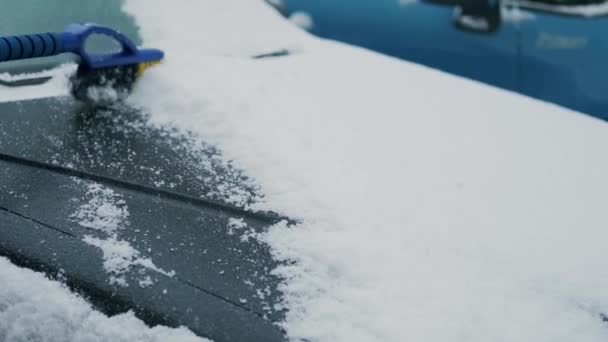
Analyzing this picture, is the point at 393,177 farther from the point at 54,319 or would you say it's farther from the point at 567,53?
the point at 567,53

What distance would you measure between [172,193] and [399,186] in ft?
1.72

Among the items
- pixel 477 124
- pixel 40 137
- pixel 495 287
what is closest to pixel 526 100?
pixel 477 124

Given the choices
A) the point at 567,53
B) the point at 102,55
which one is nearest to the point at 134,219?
the point at 102,55

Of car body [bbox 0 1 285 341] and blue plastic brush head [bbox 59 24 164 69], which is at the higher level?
blue plastic brush head [bbox 59 24 164 69]

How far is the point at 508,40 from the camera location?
196 cm

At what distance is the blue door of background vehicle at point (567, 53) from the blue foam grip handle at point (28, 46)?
1.60 meters

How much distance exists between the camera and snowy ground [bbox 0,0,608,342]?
0.89 m

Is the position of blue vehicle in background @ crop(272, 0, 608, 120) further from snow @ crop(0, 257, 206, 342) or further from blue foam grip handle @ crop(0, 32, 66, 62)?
snow @ crop(0, 257, 206, 342)

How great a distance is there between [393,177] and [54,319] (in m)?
0.78

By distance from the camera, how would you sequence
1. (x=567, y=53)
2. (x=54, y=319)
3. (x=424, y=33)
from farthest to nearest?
(x=424, y=33), (x=567, y=53), (x=54, y=319)

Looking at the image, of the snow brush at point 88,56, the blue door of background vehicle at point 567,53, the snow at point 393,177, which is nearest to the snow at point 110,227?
the snow at point 393,177

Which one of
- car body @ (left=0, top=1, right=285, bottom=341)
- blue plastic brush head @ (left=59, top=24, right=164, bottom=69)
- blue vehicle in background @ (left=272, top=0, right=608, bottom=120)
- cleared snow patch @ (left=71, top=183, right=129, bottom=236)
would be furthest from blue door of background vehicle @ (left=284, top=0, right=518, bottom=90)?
cleared snow patch @ (left=71, top=183, right=129, bottom=236)

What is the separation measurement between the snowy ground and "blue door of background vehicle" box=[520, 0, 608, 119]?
259 millimetres

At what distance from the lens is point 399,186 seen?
1222 millimetres
